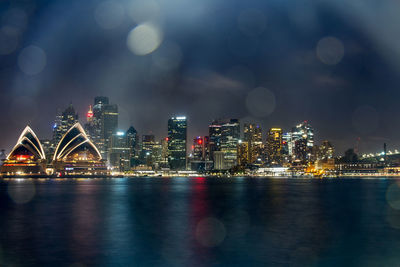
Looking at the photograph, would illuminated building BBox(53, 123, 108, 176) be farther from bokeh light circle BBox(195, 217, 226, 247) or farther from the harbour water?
bokeh light circle BBox(195, 217, 226, 247)

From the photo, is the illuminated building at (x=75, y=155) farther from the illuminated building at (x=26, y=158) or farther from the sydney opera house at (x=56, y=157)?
the illuminated building at (x=26, y=158)

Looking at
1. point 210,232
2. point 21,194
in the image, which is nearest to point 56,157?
point 21,194

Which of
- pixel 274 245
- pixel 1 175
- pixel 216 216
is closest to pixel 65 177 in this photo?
pixel 1 175

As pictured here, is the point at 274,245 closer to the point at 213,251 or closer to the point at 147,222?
the point at 213,251

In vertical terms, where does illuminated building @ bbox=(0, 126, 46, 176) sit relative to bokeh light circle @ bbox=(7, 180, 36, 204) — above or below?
above

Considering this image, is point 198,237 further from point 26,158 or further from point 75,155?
point 26,158

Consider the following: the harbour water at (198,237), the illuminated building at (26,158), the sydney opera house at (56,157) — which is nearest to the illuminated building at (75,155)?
the sydney opera house at (56,157)

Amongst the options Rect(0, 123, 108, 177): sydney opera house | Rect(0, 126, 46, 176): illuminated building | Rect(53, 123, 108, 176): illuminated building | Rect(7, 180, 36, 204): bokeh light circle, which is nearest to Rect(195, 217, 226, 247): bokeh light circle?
Rect(7, 180, 36, 204): bokeh light circle
